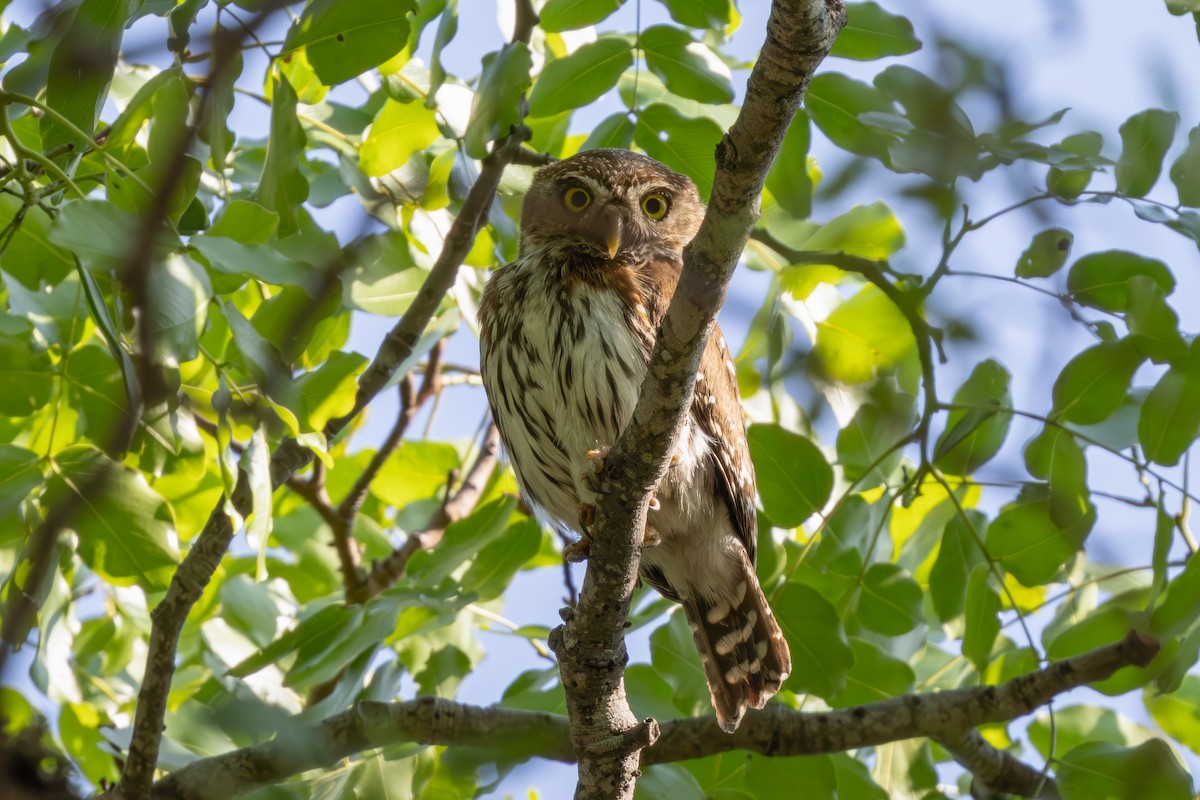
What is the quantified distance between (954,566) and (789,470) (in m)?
0.52

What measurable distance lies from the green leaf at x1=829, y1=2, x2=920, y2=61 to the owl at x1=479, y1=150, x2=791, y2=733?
0.86 metres

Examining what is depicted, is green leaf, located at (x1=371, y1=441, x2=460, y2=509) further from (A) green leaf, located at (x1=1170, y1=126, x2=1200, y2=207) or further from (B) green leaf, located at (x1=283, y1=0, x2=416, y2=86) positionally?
(A) green leaf, located at (x1=1170, y1=126, x2=1200, y2=207)

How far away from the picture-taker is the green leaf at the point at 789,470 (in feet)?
10.5

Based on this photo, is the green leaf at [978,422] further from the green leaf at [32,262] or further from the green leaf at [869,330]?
the green leaf at [32,262]

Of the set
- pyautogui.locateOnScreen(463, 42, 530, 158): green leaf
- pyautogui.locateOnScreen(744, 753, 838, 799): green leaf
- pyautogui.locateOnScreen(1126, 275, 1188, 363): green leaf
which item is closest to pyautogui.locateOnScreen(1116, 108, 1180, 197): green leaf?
pyautogui.locateOnScreen(1126, 275, 1188, 363): green leaf

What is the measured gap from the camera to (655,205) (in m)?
4.23

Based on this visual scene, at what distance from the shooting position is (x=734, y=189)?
1946 millimetres

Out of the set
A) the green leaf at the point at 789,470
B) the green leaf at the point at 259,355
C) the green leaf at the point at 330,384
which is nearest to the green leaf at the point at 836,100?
the green leaf at the point at 789,470

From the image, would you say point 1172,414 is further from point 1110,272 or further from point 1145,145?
point 1145,145

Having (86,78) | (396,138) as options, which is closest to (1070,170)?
(86,78)

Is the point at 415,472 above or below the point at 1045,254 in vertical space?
above

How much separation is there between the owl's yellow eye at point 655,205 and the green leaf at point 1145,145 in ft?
5.93

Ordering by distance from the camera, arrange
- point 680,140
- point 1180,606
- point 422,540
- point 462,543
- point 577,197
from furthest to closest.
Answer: point 422,540 → point 577,197 → point 680,140 → point 462,543 → point 1180,606

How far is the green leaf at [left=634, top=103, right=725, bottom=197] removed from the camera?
3.46 m
